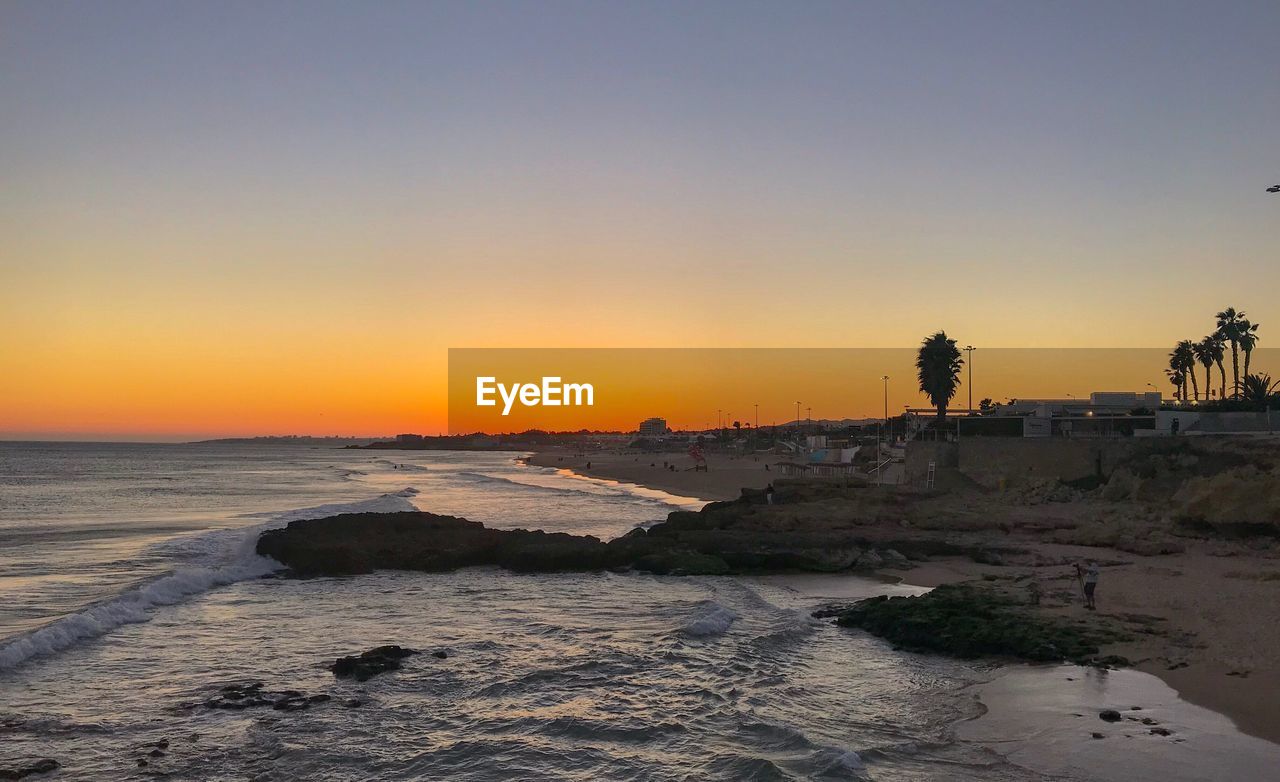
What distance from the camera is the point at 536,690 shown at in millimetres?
13523

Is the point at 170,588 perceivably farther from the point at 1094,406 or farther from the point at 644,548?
the point at 1094,406

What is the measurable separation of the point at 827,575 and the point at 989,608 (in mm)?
8252

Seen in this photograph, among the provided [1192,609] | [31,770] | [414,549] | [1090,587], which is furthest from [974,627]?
[414,549]

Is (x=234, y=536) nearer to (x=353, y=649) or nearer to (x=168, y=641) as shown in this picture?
(x=168, y=641)

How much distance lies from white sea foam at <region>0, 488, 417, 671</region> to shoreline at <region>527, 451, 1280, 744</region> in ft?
59.4

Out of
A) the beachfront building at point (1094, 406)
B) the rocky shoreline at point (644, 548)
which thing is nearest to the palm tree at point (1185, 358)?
the beachfront building at point (1094, 406)

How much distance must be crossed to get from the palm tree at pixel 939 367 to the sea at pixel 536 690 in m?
45.3

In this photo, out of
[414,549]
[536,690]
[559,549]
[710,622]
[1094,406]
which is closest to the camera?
[536,690]

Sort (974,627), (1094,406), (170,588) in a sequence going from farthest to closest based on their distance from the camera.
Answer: (1094,406) < (170,588) < (974,627)

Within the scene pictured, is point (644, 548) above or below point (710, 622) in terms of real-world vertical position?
above

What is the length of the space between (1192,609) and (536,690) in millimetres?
12322

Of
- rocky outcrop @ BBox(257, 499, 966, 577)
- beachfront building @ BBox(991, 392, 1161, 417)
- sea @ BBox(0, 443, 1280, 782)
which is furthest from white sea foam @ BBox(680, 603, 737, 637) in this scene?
beachfront building @ BBox(991, 392, 1161, 417)

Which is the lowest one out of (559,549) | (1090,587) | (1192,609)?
(559,549)

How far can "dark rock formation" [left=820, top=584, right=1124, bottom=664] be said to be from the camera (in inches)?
574
